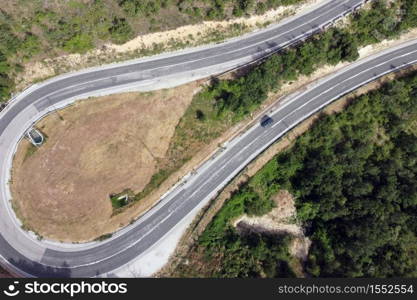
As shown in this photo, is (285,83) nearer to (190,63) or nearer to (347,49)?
(347,49)

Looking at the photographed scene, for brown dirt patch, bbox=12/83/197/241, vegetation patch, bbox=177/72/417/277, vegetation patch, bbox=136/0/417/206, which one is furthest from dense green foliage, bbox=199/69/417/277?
brown dirt patch, bbox=12/83/197/241

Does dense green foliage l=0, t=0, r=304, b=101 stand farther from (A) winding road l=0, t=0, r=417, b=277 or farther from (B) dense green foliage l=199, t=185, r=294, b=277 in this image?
(B) dense green foliage l=199, t=185, r=294, b=277

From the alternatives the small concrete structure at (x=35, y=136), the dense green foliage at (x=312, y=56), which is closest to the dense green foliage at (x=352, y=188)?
the dense green foliage at (x=312, y=56)

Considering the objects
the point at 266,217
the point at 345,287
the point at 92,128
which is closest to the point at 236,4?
the point at 92,128

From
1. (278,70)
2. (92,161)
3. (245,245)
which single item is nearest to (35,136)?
(92,161)

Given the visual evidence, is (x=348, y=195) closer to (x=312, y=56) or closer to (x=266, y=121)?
(x=266, y=121)

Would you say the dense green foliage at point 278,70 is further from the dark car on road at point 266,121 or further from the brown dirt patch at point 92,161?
the brown dirt patch at point 92,161
